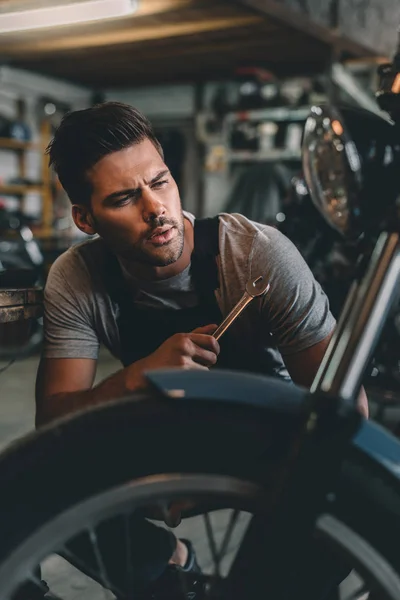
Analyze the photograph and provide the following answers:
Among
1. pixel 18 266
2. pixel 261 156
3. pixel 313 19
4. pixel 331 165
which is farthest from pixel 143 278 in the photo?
pixel 261 156

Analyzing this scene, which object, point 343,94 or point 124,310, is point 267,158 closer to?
point 343,94

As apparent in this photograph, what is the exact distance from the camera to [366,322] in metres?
0.72

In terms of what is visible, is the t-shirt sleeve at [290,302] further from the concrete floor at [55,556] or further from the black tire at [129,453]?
the black tire at [129,453]

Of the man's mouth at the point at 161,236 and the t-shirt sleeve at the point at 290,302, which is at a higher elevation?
the man's mouth at the point at 161,236

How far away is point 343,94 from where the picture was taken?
677cm

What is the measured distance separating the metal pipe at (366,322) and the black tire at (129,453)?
72 millimetres

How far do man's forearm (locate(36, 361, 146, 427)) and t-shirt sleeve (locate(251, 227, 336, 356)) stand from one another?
281 millimetres

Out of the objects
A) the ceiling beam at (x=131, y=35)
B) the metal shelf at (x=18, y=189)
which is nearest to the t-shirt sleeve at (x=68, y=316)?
the ceiling beam at (x=131, y=35)

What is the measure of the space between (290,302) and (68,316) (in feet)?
1.40

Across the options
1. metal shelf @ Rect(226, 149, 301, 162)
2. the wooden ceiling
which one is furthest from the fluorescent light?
metal shelf @ Rect(226, 149, 301, 162)

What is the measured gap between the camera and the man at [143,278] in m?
1.20

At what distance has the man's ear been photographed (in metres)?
1.32

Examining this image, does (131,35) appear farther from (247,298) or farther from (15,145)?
(247,298)

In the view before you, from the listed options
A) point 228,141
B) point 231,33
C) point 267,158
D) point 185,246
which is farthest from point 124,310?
point 228,141
